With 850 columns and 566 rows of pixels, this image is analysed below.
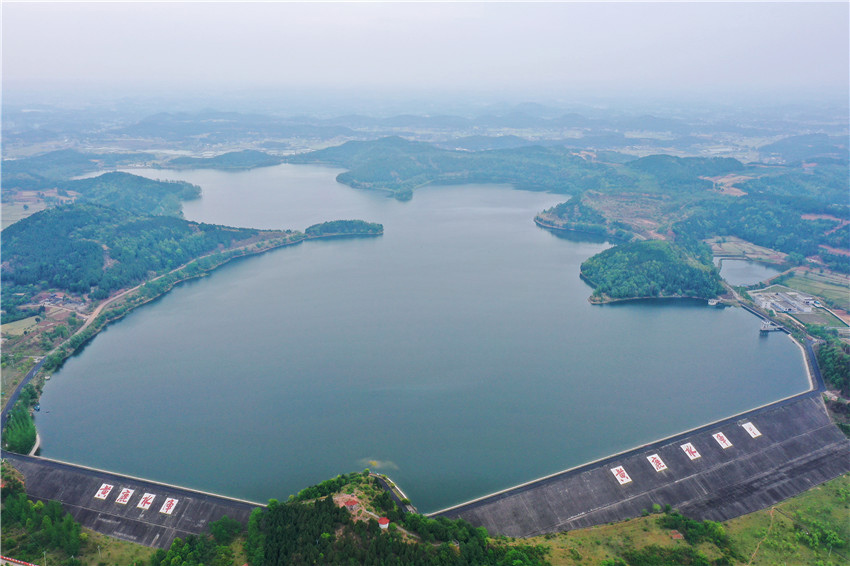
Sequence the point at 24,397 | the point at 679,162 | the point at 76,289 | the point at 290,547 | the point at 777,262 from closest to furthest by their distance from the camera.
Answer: the point at 290,547 → the point at 24,397 → the point at 76,289 → the point at 777,262 → the point at 679,162

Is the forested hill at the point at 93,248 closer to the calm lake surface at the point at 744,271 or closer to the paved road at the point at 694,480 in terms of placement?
the paved road at the point at 694,480

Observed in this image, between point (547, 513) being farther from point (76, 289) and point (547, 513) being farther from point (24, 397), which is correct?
point (76, 289)

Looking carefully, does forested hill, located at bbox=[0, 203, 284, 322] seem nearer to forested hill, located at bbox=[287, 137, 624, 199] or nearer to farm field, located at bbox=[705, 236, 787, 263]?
forested hill, located at bbox=[287, 137, 624, 199]

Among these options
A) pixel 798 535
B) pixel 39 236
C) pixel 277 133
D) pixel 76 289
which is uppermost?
pixel 277 133

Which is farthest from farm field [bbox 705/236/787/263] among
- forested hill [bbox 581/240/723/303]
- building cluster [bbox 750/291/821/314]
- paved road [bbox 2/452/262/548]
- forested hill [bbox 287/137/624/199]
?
paved road [bbox 2/452/262/548]

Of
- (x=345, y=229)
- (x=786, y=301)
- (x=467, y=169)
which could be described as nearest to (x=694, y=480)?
(x=786, y=301)

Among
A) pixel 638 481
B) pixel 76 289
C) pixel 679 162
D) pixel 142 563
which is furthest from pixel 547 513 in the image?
pixel 679 162

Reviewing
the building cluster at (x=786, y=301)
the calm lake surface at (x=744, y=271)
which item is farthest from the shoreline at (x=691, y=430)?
the calm lake surface at (x=744, y=271)

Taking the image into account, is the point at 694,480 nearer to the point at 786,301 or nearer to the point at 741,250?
the point at 786,301
